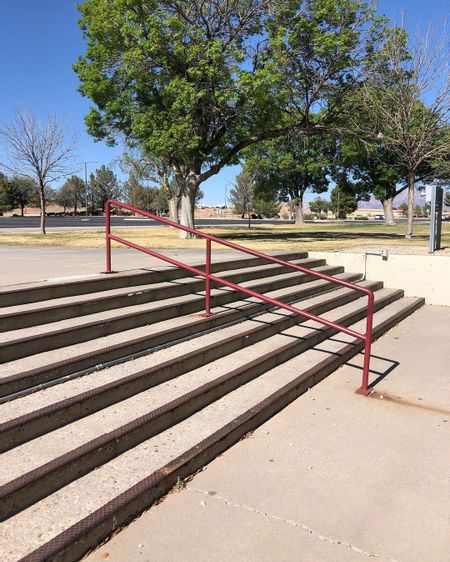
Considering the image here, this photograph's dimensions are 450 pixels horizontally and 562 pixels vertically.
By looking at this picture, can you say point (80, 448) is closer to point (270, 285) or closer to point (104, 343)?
point (104, 343)

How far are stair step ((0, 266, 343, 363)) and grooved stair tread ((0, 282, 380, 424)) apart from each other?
461mm

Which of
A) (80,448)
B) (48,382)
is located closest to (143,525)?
(80,448)

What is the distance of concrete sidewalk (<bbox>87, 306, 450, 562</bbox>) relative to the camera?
2.50 meters

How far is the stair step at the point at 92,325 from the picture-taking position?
12.4 feet

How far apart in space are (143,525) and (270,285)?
4.78 meters

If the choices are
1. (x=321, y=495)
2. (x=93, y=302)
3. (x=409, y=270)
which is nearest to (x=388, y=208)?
(x=409, y=270)

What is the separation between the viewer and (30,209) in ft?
368

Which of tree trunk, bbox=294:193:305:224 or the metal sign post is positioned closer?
the metal sign post

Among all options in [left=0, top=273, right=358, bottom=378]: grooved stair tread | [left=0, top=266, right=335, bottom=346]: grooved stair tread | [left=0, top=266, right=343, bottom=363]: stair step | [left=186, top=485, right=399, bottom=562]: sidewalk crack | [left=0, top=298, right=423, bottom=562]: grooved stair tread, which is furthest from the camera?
[left=0, top=266, right=335, bottom=346]: grooved stair tread

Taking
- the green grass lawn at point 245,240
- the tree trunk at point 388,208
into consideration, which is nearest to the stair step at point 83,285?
the green grass lawn at point 245,240

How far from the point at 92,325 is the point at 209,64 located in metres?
13.5

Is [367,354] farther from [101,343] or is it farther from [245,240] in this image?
[245,240]

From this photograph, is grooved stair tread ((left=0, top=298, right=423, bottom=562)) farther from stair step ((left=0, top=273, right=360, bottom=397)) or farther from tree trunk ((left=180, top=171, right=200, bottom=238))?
tree trunk ((left=180, top=171, right=200, bottom=238))

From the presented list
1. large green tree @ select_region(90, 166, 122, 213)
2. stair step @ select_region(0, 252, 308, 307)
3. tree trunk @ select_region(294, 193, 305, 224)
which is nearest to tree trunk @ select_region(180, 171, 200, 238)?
stair step @ select_region(0, 252, 308, 307)
